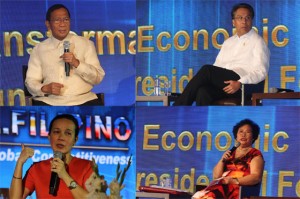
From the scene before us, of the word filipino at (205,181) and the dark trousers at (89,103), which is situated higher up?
the dark trousers at (89,103)

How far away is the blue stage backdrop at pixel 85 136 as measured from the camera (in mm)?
6625

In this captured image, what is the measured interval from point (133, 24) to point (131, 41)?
134 millimetres

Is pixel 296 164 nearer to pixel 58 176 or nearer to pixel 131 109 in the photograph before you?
pixel 131 109

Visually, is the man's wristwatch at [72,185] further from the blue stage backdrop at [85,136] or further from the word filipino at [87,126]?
the word filipino at [87,126]

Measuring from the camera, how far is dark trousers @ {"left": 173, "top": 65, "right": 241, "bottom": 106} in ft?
21.0

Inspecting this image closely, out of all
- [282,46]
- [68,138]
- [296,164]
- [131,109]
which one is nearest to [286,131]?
[296,164]

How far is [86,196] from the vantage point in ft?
21.1

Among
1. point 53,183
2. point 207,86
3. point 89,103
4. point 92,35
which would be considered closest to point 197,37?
point 207,86

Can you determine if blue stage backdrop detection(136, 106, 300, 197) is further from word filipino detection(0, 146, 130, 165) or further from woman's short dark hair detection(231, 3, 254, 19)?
woman's short dark hair detection(231, 3, 254, 19)

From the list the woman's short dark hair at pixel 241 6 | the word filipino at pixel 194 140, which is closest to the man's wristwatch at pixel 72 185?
the word filipino at pixel 194 140

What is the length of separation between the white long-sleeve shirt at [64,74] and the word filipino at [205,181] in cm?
79

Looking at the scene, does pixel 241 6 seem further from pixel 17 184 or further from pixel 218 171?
A: pixel 17 184

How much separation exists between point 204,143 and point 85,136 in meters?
0.97

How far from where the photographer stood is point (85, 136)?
6723 millimetres
